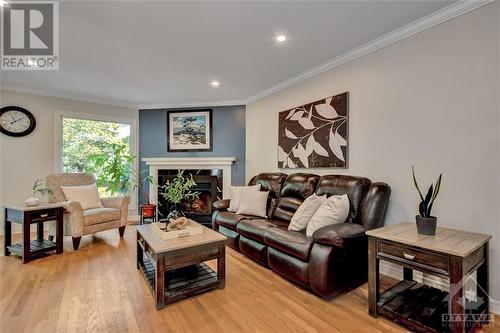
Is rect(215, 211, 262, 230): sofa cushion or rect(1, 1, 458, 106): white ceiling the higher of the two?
rect(1, 1, 458, 106): white ceiling

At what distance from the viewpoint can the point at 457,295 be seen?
4.78ft

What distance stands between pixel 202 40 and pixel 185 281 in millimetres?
2441

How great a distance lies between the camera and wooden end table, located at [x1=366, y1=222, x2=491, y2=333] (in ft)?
4.83

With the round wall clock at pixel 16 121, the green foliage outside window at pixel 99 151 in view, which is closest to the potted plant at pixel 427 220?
the green foliage outside window at pixel 99 151

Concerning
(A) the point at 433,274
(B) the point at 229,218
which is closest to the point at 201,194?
(B) the point at 229,218

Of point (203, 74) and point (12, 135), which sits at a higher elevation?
point (203, 74)

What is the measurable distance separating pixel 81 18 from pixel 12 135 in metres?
3.17

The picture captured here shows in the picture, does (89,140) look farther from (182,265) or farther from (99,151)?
(182,265)

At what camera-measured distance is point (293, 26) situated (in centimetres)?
231

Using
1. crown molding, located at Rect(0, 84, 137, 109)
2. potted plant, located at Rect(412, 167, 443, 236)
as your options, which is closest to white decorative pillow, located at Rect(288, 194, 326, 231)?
potted plant, located at Rect(412, 167, 443, 236)

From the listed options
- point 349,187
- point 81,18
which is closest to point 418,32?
point 349,187

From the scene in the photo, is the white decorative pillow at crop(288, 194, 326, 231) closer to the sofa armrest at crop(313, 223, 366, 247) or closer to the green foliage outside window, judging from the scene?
the sofa armrest at crop(313, 223, 366, 247)

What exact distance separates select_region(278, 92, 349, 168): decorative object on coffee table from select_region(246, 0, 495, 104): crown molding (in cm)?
42

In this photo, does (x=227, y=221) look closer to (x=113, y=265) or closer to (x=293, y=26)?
(x=113, y=265)
